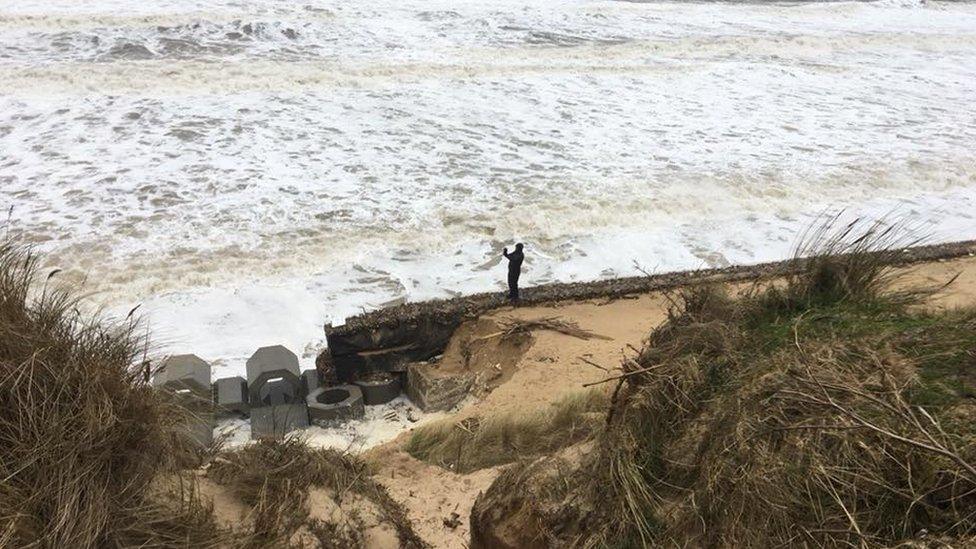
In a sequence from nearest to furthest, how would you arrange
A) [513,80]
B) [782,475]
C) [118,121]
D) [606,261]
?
[782,475] → [606,261] → [118,121] → [513,80]

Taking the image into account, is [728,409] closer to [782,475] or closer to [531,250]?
[782,475]

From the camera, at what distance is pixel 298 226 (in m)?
10.9

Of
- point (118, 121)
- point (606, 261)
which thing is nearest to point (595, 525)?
point (606, 261)

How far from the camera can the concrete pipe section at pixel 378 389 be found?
694cm

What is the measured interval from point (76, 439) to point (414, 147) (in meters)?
11.3

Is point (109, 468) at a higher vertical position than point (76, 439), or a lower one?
lower

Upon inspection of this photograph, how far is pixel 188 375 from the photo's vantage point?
6.39 m

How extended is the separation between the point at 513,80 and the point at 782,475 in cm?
1555

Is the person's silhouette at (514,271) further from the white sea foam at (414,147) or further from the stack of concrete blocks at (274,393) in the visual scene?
the stack of concrete blocks at (274,393)

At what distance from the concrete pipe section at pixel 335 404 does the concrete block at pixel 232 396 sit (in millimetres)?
587

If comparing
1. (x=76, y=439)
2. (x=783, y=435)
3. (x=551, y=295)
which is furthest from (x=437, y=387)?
(x=783, y=435)

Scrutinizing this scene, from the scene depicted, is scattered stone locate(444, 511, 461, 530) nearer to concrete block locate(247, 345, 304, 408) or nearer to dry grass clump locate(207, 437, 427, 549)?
dry grass clump locate(207, 437, 427, 549)

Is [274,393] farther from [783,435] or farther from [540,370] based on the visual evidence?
[783,435]

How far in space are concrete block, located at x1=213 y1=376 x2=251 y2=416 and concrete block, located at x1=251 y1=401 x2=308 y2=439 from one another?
16cm
